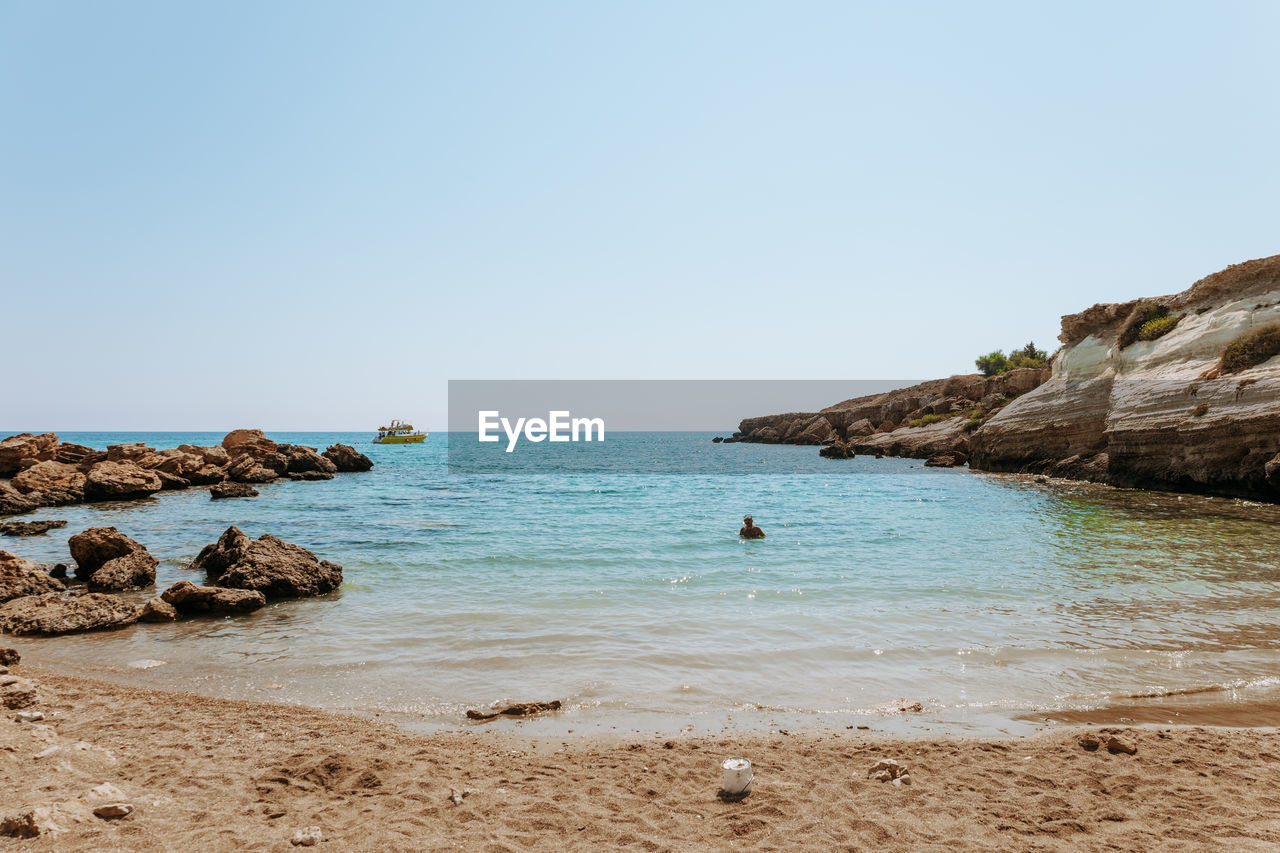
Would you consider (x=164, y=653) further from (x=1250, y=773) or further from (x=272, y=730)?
(x=1250, y=773)

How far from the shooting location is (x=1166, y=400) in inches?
1076

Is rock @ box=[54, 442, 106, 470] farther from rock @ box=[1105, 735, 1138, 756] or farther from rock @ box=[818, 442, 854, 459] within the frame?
rock @ box=[818, 442, 854, 459]

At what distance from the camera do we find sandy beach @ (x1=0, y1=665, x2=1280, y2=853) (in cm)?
456

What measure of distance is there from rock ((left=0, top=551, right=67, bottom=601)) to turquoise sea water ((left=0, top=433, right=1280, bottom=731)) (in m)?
2.00

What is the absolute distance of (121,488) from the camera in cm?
2959

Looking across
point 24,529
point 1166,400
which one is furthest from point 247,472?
point 1166,400

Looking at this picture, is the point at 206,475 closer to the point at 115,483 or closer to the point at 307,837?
the point at 115,483

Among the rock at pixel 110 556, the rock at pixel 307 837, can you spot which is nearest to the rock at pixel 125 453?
the rock at pixel 110 556

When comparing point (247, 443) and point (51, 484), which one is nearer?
point (51, 484)

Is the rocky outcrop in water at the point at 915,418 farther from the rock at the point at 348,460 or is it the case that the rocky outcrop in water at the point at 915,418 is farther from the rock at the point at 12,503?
the rock at the point at 12,503

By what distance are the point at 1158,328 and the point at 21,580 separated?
40.6 m

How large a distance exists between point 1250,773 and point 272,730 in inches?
335

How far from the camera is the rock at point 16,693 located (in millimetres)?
6688

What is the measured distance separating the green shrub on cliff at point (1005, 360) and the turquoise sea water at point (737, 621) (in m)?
65.0
